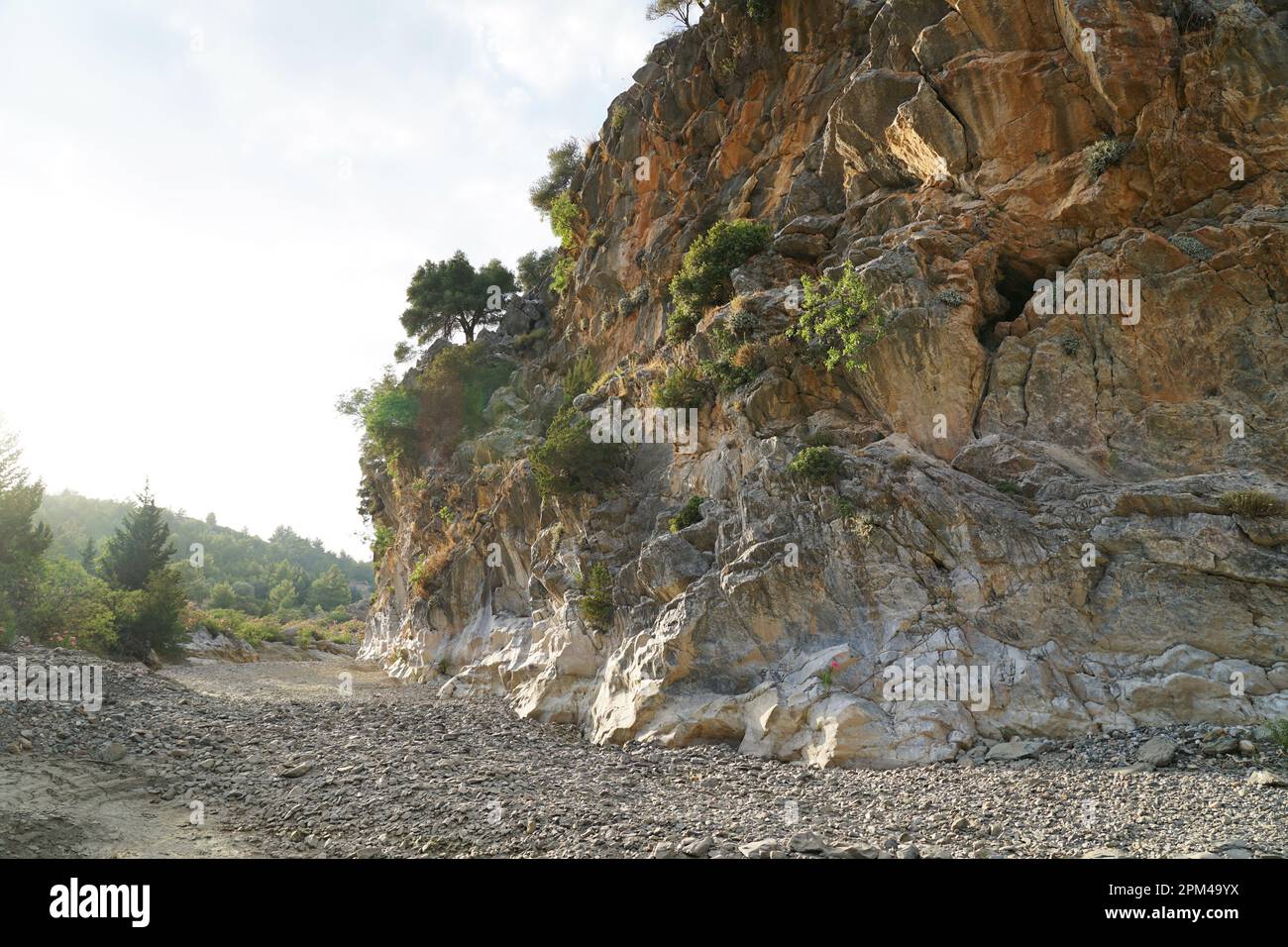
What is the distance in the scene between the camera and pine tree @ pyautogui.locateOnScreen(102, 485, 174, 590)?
4141 cm

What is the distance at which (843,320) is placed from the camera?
19.6 meters

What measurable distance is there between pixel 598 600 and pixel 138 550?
1435 inches

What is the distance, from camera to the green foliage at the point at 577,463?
25547 millimetres

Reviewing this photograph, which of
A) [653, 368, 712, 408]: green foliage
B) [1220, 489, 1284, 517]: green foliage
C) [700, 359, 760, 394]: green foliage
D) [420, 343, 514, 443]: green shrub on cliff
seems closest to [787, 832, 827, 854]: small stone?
[1220, 489, 1284, 517]: green foliage

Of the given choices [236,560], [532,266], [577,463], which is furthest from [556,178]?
[236,560]

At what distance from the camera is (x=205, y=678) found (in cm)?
2975

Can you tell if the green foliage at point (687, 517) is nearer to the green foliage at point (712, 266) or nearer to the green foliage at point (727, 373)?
the green foliage at point (727, 373)

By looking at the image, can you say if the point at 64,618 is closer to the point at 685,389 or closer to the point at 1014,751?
the point at 685,389

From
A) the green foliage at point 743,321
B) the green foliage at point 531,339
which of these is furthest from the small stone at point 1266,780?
the green foliage at point 531,339

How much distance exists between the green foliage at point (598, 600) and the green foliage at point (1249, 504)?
52.0 feet

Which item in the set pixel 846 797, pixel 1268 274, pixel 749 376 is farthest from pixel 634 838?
pixel 1268 274

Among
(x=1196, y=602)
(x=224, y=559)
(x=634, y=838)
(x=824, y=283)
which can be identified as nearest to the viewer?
(x=634, y=838)

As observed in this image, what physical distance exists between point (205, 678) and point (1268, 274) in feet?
129
